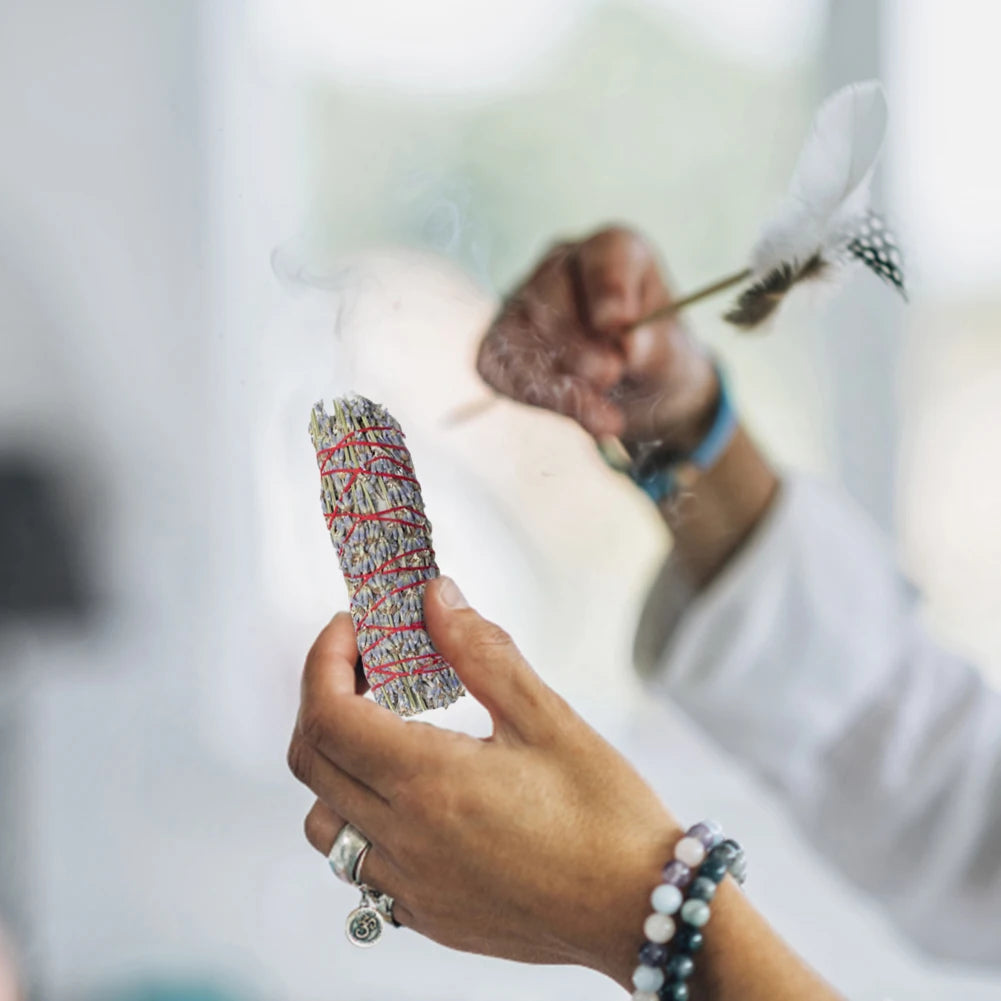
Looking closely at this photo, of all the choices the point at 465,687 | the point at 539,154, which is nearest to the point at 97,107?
the point at 539,154

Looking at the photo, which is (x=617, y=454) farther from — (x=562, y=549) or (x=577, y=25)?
(x=577, y=25)

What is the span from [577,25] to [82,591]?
1.07 ft

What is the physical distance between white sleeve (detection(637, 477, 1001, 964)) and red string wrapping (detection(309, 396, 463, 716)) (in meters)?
0.18

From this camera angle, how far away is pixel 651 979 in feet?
0.84

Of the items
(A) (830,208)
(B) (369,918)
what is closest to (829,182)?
(A) (830,208)

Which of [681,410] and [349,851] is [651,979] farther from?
[681,410]

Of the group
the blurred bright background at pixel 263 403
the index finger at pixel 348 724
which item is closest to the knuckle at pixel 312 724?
the index finger at pixel 348 724

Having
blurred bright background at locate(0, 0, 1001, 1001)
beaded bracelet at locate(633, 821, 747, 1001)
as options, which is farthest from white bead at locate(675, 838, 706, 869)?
blurred bright background at locate(0, 0, 1001, 1001)

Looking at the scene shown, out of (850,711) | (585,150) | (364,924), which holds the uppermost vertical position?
(585,150)

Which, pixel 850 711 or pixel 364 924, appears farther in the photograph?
pixel 850 711

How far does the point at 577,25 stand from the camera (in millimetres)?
452

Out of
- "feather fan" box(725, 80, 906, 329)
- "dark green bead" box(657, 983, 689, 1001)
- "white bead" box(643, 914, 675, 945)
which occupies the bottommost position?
"dark green bead" box(657, 983, 689, 1001)

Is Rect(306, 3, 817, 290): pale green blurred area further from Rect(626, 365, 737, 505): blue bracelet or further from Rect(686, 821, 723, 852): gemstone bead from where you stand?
Rect(686, 821, 723, 852): gemstone bead

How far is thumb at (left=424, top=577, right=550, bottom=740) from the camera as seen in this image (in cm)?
25
